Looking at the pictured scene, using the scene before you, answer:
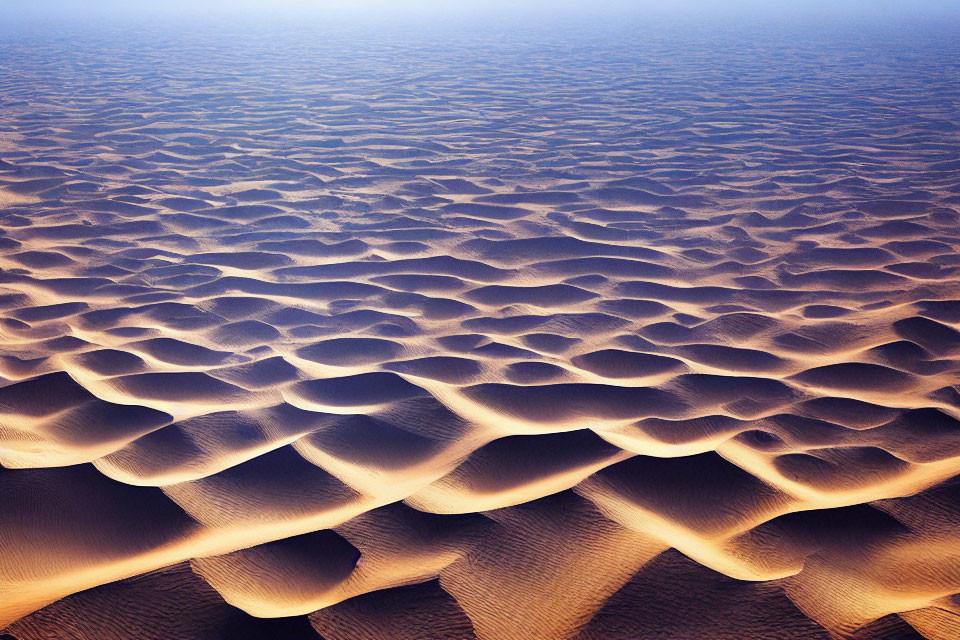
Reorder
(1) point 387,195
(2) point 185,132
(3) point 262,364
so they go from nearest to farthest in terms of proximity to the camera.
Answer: (3) point 262,364 → (1) point 387,195 → (2) point 185,132

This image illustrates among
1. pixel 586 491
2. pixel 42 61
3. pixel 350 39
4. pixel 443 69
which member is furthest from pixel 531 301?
pixel 350 39

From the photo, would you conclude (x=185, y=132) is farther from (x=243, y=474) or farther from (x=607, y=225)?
(x=243, y=474)

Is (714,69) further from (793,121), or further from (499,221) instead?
(499,221)

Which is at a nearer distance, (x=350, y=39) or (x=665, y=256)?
(x=665, y=256)

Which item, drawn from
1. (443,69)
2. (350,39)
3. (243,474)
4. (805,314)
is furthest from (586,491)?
(350,39)

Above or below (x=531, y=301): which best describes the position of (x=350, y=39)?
above

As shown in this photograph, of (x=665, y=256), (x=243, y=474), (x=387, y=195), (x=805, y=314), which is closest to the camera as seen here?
(x=243, y=474)
